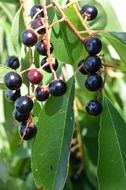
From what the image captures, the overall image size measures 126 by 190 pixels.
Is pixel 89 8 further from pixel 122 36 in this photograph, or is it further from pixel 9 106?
pixel 9 106

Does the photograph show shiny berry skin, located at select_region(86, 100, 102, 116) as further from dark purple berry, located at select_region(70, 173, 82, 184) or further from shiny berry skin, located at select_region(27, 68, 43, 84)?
dark purple berry, located at select_region(70, 173, 82, 184)

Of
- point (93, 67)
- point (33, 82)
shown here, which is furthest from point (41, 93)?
point (93, 67)

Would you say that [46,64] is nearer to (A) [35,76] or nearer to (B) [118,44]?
(A) [35,76]

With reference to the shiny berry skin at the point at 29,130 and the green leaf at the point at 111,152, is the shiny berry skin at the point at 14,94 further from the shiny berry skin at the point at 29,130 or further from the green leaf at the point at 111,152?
the green leaf at the point at 111,152

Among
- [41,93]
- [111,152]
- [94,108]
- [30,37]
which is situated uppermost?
[30,37]

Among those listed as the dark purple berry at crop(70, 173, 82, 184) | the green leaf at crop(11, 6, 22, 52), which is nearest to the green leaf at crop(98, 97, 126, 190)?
the green leaf at crop(11, 6, 22, 52)

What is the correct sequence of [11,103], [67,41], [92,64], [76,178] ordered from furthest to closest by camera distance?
[76,178], [11,103], [67,41], [92,64]
